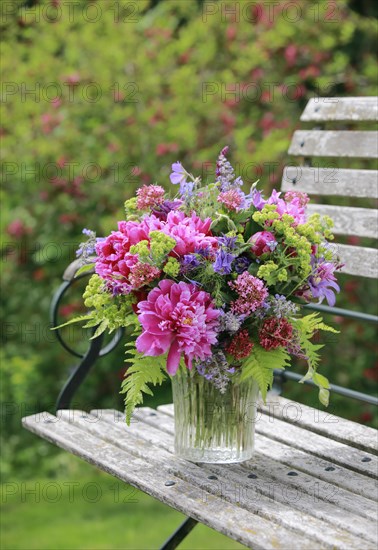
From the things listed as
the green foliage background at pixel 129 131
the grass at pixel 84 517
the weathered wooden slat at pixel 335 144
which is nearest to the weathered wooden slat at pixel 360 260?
the weathered wooden slat at pixel 335 144

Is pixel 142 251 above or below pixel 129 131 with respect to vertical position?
below

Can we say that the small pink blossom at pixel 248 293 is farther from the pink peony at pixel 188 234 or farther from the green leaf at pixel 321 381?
the green leaf at pixel 321 381

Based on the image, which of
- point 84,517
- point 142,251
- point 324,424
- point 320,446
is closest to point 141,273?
point 142,251

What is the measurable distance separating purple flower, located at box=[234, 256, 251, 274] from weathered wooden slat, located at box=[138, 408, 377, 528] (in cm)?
42

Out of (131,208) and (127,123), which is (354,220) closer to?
(131,208)

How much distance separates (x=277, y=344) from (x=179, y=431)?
0.32 meters

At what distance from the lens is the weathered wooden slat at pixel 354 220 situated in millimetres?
2752

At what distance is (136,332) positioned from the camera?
205 cm

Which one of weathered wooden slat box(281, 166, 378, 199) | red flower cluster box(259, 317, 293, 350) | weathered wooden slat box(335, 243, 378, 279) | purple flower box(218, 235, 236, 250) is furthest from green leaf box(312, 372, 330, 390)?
weathered wooden slat box(281, 166, 378, 199)

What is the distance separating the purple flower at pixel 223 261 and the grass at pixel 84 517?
2115mm

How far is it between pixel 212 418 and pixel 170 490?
22 cm

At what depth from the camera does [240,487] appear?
197cm

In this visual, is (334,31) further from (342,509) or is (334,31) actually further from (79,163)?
(342,509)

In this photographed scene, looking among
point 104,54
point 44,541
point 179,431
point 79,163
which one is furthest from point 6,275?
point 179,431
